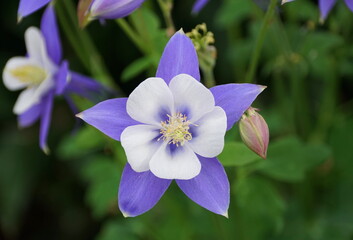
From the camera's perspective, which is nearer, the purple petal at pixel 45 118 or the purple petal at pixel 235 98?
the purple petal at pixel 235 98

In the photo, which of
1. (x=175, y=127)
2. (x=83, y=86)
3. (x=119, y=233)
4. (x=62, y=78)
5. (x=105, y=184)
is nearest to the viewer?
(x=175, y=127)

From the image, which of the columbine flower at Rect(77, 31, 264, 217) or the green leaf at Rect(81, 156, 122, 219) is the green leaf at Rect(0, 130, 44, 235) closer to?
the green leaf at Rect(81, 156, 122, 219)

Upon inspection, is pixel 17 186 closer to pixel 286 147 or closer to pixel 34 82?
pixel 34 82

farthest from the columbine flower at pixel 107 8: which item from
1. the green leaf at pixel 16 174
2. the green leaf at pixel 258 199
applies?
the green leaf at pixel 16 174

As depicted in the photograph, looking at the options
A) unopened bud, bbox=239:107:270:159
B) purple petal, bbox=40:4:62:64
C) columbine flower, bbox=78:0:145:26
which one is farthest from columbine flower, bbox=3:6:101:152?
unopened bud, bbox=239:107:270:159

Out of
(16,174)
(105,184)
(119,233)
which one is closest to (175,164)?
(105,184)

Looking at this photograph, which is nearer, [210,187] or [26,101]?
[210,187]

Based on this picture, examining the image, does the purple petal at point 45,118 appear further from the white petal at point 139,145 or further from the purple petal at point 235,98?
the purple petal at point 235,98

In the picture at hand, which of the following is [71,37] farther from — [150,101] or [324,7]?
[324,7]
